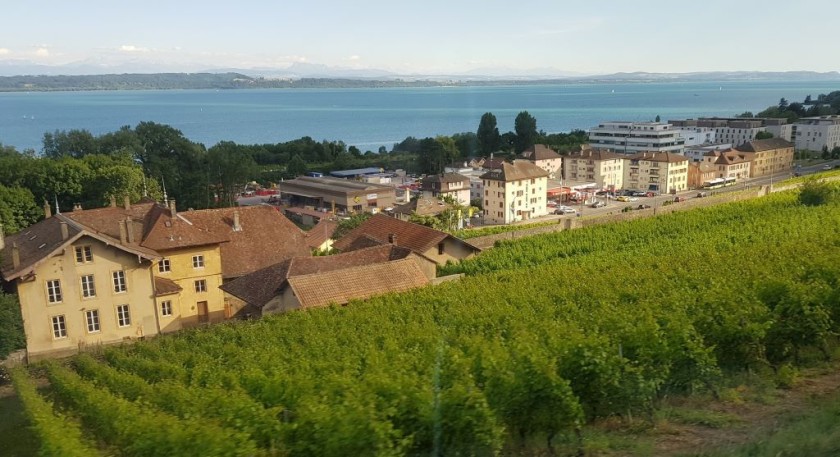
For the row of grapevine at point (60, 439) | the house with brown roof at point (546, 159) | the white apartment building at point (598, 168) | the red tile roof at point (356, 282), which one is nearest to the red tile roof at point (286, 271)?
the red tile roof at point (356, 282)

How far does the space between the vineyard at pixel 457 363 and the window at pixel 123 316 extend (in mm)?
1973

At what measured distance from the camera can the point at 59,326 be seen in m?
18.3

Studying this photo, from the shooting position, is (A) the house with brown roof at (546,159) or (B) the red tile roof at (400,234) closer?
(B) the red tile roof at (400,234)

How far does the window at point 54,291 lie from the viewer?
18.0m

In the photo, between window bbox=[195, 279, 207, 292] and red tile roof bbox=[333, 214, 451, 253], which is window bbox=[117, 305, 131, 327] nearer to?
window bbox=[195, 279, 207, 292]

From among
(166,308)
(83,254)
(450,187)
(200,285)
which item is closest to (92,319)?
(83,254)

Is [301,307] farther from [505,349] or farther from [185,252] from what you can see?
[505,349]

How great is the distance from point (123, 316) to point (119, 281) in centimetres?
109

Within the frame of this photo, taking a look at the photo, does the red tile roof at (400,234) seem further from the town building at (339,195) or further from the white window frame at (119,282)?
the town building at (339,195)

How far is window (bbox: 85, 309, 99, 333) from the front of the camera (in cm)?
1866

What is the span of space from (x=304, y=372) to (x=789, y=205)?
101 feet

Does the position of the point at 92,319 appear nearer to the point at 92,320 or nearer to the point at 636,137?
the point at 92,320

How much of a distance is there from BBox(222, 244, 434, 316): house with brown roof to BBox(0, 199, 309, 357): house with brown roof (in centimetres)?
212

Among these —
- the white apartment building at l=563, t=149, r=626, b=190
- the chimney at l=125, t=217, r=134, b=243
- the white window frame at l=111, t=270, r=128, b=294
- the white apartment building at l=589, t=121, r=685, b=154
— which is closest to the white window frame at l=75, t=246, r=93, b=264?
the white window frame at l=111, t=270, r=128, b=294
